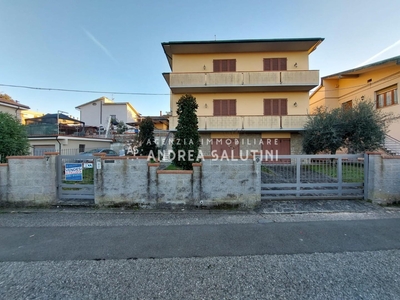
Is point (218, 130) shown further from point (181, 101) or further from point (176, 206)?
point (176, 206)

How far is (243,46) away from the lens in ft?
45.1

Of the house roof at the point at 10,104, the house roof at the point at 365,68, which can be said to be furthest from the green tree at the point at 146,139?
the house roof at the point at 365,68

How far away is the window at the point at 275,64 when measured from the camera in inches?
565

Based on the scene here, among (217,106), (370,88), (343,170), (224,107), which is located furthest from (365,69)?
(343,170)

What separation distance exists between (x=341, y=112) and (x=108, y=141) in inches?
823

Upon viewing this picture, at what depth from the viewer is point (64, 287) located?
2.31 m

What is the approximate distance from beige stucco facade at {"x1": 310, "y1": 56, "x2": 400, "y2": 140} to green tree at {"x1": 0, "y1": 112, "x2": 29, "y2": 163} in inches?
725

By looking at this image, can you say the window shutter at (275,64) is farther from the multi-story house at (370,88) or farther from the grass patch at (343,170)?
the grass patch at (343,170)

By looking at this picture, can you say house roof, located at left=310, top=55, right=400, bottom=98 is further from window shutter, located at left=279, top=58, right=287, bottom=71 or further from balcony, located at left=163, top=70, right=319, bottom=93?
window shutter, located at left=279, top=58, right=287, bottom=71

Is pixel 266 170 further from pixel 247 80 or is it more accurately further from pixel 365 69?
pixel 365 69

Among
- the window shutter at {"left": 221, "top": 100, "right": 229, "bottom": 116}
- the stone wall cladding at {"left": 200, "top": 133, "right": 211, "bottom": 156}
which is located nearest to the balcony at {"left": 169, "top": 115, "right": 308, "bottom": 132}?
the stone wall cladding at {"left": 200, "top": 133, "right": 211, "bottom": 156}

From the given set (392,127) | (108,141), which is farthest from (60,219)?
(392,127)

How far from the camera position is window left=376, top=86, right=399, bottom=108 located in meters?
13.3

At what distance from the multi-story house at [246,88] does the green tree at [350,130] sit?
277 centimetres
